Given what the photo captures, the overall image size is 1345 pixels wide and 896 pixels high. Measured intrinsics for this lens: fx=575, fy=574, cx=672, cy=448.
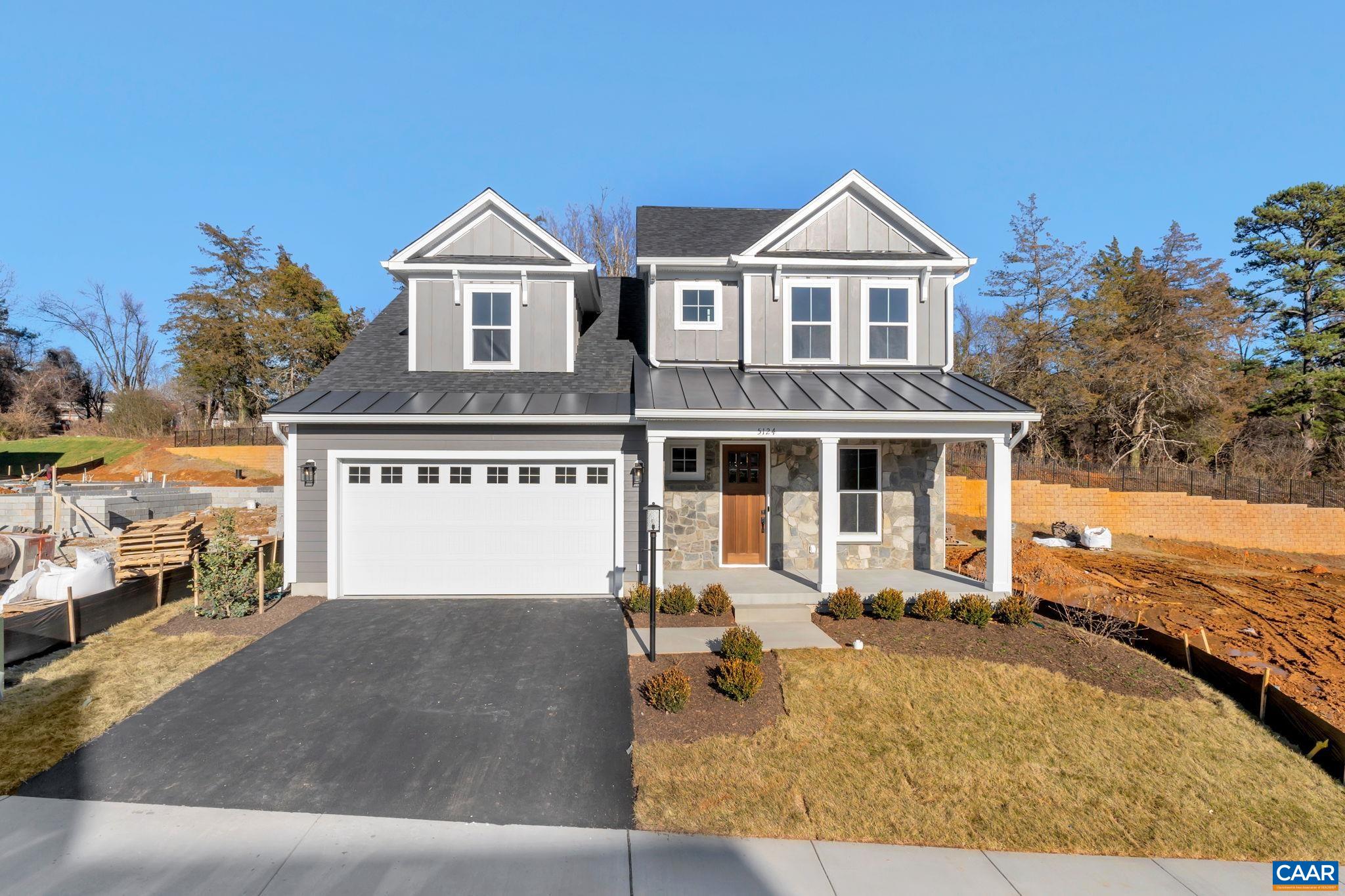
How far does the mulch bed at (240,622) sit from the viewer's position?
7.98 meters

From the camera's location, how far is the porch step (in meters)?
8.43

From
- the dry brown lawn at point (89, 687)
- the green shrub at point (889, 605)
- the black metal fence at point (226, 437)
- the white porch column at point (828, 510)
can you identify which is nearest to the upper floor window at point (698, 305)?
the white porch column at point (828, 510)

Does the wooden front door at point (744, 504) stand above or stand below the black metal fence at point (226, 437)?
below

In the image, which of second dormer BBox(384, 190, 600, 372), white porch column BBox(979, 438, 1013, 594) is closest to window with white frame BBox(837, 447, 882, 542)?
white porch column BBox(979, 438, 1013, 594)

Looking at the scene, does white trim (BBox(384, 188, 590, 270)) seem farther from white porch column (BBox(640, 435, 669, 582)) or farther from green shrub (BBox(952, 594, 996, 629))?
green shrub (BBox(952, 594, 996, 629))

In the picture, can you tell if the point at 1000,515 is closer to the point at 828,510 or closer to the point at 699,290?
the point at 828,510

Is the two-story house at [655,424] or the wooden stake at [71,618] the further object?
the two-story house at [655,424]

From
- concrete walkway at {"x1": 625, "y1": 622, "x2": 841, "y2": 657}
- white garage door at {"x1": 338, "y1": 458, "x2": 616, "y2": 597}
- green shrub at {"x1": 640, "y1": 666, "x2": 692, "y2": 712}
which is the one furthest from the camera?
white garage door at {"x1": 338, "y1": 458, "x2": 616, "y2": 597}

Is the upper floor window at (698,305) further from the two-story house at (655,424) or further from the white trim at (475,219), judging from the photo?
the white trim at (475,219)

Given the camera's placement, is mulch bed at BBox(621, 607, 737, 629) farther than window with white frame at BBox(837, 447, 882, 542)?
No

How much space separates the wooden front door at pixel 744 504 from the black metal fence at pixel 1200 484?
11.1 meters

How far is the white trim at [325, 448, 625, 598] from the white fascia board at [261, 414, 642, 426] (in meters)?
0.49

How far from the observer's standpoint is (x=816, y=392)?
31.3 feet

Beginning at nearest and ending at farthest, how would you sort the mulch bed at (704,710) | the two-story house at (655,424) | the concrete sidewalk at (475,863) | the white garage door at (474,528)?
the concrete sidewalk at (475,863) < the mulch bed at (704,710) < the two-story house at (655,424) < the white garage door at (474,528)
